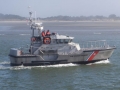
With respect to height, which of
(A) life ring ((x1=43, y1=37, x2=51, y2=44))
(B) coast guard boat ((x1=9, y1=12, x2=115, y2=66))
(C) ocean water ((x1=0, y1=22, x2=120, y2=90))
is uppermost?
(A) life ring ((x1=43, y1=37, x2=51, y2=44))

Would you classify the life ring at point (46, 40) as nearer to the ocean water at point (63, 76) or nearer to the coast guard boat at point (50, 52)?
the coast guard boat at point (50, 52)

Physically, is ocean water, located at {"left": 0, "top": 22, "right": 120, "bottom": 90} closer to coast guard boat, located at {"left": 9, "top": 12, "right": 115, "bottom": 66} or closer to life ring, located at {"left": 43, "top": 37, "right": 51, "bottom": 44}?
coast guard boat, located at {"left": 9, "top": 12, "right": 115, "bottom": 66}

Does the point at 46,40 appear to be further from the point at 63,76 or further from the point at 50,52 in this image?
the point at 63,76

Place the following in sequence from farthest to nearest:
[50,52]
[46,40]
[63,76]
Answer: [50,52] → [46,40] → [63,76]

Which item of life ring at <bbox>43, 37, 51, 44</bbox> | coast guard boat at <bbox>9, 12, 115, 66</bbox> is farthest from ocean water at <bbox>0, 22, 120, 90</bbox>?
life ring at <bbox>43, 37, 51, 44</bbox>

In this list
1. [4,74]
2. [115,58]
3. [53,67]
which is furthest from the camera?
[115,58]

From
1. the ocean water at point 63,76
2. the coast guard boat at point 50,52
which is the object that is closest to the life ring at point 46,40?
the coast guard boat at point 50,52

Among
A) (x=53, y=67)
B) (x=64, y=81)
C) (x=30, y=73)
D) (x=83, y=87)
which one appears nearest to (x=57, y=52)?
(x=53, y=67)

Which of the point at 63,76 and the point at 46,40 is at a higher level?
the point at 46,40

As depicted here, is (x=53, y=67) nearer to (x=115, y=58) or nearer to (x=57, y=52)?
(x=57, y=52)

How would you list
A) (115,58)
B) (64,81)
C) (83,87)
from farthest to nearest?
(115,58) → (64,81) → (83,87)

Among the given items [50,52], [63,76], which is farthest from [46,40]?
[63,76]

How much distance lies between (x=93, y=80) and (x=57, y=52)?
630cm

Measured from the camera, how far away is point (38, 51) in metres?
30.4
